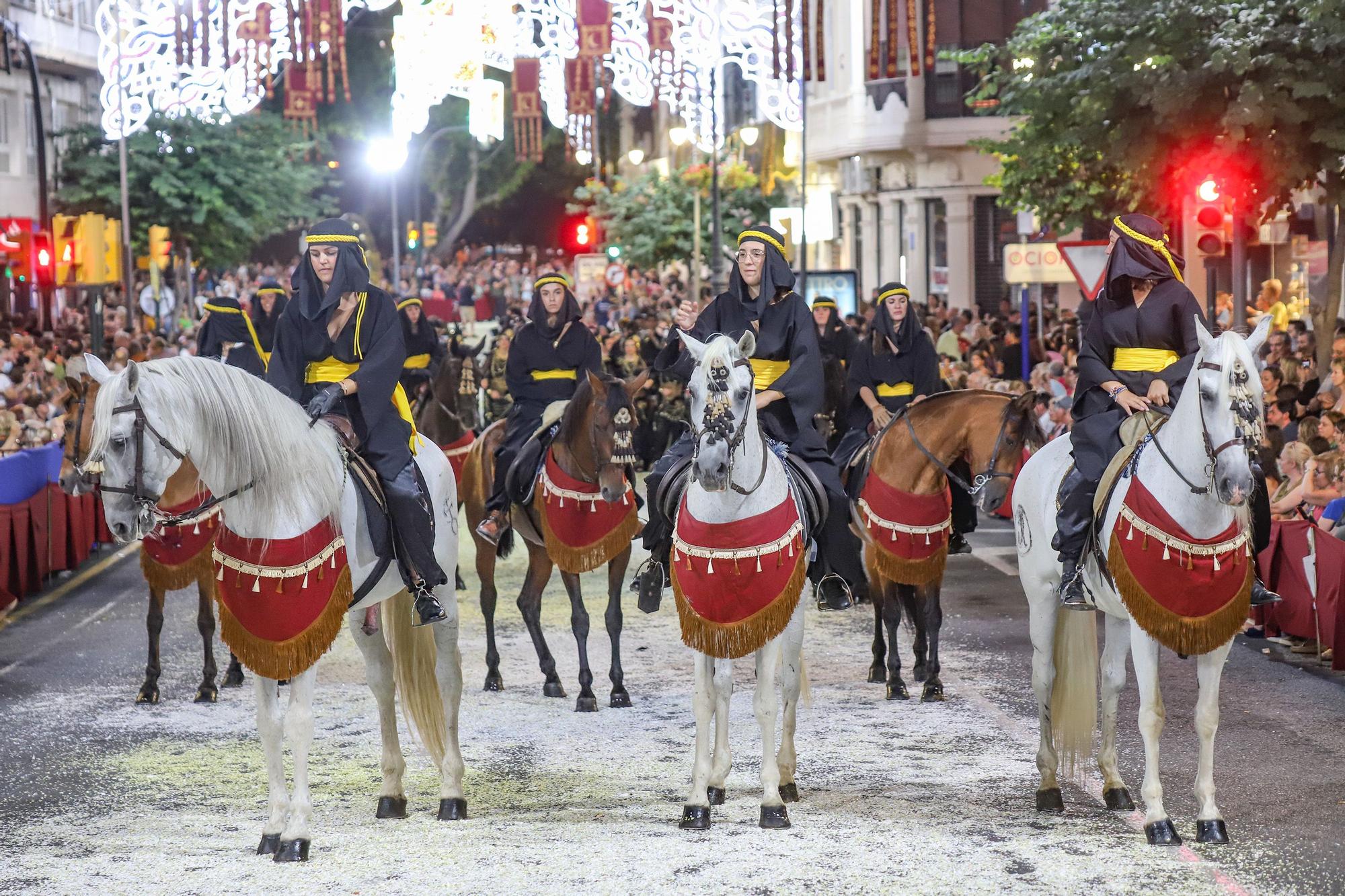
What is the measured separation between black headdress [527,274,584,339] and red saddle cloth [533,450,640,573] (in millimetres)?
1408

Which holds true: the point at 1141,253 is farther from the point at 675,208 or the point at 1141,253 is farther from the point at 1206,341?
the point at 675,208

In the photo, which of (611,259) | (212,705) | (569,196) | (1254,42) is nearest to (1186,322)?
(212,705)

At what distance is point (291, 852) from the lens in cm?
830

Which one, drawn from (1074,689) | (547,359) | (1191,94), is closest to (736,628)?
(1074,689)

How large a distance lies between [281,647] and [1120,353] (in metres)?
4.32

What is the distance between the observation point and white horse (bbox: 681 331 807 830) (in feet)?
27.2

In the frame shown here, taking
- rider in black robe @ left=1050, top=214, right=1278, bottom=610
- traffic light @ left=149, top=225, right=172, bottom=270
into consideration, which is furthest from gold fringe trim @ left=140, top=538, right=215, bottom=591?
traffic light @ left=149, top=225, right=172, bottom=270

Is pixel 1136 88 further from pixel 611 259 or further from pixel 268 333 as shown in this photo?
pixel 611 259

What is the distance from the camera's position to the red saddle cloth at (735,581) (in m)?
8.70

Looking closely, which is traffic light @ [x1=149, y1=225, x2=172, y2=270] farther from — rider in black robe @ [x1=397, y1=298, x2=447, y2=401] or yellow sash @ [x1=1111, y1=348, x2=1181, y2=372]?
yellow sash @ [x1=1111, y1=348, x2=1181, y2=372]

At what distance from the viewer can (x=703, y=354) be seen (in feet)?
27.4

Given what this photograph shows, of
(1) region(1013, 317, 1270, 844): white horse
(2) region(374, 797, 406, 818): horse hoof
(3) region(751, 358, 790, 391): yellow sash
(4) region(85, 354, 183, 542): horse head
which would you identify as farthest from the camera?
(3) region(751, 358, 790, 391): yellow sash

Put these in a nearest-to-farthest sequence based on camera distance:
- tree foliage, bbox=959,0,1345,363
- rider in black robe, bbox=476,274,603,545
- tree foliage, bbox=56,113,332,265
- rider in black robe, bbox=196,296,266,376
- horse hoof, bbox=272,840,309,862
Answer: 1. horse hoof, bbox=272,840,309,862
2. rider in black robe, bbox=196,296,266,376
3. rider in black robe, bbox=476,274,603,545
4. tree foliage, bbox=959,0,1345,363
5. tree foliage, bbox=56,113,332,265

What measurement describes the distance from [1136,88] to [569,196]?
7126 centimetres
